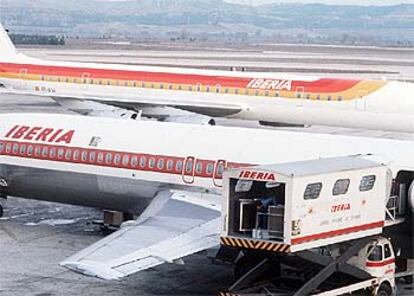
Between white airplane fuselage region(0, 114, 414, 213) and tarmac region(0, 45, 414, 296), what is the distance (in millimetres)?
992

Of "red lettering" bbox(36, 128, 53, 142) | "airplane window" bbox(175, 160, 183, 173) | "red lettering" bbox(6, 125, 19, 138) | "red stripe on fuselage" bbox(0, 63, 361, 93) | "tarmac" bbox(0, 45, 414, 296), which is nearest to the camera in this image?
"tarmac" bbox(0, 45, 414, 296)

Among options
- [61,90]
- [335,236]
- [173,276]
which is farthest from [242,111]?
[335,236]

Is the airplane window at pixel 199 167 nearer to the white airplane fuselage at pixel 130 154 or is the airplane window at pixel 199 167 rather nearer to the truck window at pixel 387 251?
the white airplane fuselage at pixel 130 154

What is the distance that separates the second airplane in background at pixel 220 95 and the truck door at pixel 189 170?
18110 millimetres

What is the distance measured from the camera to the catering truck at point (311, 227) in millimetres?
18031

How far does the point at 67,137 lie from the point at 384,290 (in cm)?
946

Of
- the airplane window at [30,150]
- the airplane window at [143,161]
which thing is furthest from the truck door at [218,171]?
the airplane window at [30,150]

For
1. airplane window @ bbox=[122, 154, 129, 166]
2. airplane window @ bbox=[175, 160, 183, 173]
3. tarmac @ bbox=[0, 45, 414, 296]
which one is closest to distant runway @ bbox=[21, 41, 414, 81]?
tarmac @ bbox=[0, 45, 414, 296]

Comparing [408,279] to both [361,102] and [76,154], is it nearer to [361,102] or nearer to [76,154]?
[76,154]

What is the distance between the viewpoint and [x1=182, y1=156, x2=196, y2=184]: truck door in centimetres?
2372

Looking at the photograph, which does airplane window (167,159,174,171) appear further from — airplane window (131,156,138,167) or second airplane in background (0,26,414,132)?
second airplane in background (0,26,414,132)

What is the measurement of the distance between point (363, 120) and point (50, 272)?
72.8 feet

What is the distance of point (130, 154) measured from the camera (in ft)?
80.9

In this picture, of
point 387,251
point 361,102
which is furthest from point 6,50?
point 387,251
